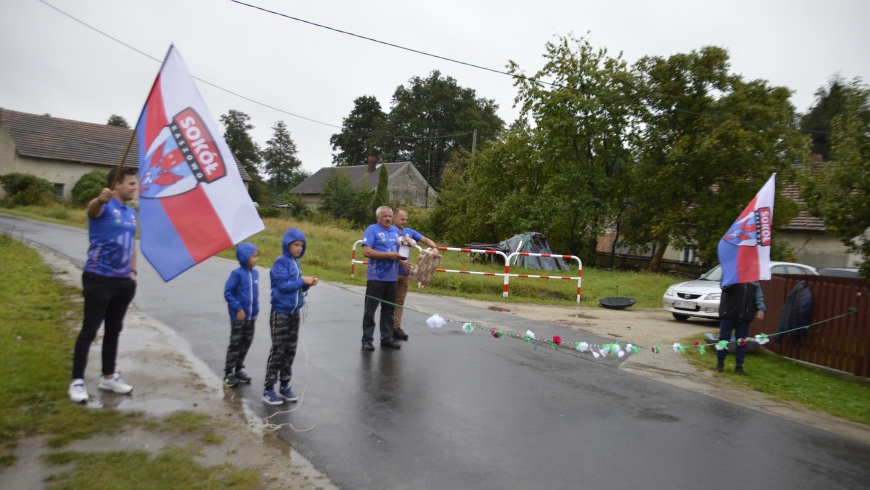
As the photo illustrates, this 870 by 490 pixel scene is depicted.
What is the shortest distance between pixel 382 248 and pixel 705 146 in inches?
796

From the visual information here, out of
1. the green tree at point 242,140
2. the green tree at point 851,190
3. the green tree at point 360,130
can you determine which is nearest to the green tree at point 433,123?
the green tree at point 360,130

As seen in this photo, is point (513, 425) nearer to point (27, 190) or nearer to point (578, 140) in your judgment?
point (578, 140)

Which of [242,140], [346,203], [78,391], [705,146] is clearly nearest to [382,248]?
[78,391]

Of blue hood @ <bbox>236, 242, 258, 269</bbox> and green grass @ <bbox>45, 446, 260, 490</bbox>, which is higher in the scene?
blue hood @ <bbox>236, 242, 258, 269</bbox>

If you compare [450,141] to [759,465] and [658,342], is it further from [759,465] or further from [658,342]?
[759,465]

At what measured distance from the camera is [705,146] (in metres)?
23.6

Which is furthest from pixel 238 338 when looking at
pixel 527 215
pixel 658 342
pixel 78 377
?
pixel 527 215

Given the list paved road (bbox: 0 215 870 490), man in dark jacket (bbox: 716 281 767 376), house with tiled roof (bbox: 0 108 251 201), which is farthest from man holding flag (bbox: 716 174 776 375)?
house with tiled roof (bbox: 0 108 251 201)

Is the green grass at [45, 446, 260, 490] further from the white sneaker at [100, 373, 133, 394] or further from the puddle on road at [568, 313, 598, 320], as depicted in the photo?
the puddle on road at [568, 313, 598, 320]

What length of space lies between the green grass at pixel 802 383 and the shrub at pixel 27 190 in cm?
3599

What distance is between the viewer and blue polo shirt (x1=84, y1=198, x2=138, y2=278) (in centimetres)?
475

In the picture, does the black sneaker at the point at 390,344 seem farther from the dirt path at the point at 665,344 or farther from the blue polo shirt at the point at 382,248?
the dirt path at the point at 665,344

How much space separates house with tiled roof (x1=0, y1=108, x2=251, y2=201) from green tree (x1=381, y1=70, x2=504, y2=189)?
36.0 metres

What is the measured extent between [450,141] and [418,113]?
5206mm
